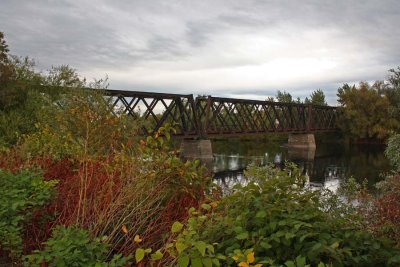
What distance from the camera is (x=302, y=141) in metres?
69.2

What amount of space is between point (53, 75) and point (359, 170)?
1129 inches

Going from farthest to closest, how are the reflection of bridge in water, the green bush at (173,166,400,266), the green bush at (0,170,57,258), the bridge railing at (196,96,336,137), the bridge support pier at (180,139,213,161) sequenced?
the bridge railing at (196,96,336,137), the bridge support pier at (180,139,213,161), the reflection of bridge in water, the green bush at (0,170,57,258), the green bush at (173,166,400,266)

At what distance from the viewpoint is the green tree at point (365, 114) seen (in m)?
69.9

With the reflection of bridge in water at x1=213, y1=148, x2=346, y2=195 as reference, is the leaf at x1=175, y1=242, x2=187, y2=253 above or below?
above

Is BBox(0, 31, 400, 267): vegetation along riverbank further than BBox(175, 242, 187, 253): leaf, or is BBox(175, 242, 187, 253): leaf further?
BBox(0, 31, 400, 267): vegetation along riverbank

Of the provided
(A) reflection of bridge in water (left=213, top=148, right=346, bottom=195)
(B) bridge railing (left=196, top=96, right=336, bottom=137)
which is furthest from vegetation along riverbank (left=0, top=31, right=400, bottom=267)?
(B) bridge railing (left=196, top=96, right=336, bottom=137)

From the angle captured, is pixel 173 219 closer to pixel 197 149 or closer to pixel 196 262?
pixel 196 262

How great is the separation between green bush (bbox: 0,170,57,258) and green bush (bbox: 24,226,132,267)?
2.05ft

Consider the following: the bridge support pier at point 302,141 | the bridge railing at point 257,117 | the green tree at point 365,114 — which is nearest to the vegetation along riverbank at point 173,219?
the bridge railing at point 257,117

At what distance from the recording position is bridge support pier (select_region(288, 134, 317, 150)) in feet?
223

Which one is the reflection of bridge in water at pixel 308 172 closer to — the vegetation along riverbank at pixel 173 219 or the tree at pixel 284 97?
the vegetation along riverbank at pixel 173 219

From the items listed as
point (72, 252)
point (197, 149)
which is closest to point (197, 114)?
point (197, 149)

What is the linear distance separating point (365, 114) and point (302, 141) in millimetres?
14190

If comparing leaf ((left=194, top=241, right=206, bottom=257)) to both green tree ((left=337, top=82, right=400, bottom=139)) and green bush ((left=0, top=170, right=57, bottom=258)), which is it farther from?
green tree ((left=337, top=82, right=400, bottom=139))
